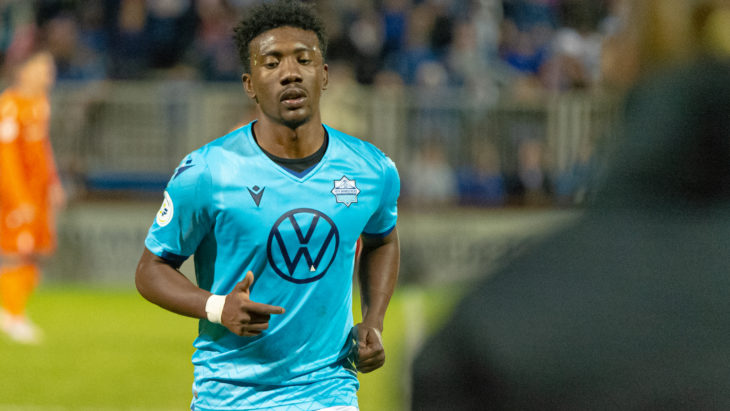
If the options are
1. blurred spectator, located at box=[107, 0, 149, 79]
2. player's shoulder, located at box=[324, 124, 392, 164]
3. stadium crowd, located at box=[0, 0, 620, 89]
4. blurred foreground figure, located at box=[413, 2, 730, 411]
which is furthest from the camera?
blurred spectator, located at box=[107, 0, 149, 79]

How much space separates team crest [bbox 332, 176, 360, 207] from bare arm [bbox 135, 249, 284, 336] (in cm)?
55

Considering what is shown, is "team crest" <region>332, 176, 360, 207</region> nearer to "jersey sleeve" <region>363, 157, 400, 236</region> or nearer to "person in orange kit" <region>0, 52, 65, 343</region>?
"jersey sleeve" <region>363, 157, 400, 236</region>

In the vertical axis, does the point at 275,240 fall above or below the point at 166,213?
below

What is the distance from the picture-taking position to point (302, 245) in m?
3.79

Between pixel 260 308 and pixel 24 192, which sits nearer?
pixel 260 308

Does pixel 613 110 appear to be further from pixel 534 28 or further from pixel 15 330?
pixel 534 28

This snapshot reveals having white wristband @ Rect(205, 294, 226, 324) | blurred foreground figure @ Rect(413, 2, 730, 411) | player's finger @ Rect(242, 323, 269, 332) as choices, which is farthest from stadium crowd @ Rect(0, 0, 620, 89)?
blurred foreground figure @ Rect(413, 2, 730, 411)

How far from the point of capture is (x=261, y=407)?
12.3ft

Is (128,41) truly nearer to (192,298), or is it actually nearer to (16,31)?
(16,31)

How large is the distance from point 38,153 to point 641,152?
11.4 metres

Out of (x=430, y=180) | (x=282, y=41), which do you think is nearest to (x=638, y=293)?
(x=282, y=41)

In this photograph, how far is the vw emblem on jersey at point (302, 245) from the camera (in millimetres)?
3773

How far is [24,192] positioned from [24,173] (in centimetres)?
21

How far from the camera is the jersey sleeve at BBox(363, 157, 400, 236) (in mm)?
4113
